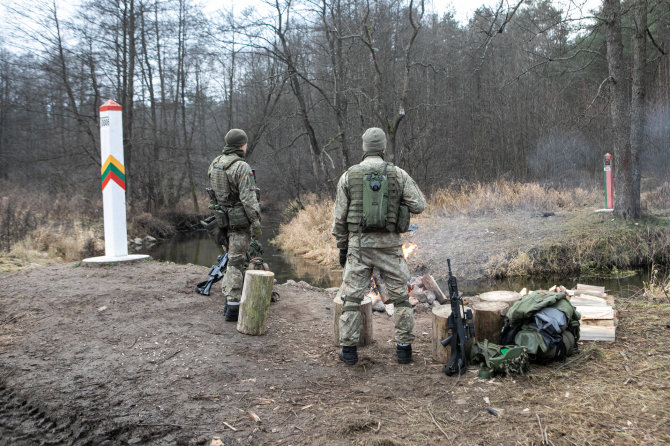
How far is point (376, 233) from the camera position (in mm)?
4637

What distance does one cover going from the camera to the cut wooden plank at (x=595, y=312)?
4.89m

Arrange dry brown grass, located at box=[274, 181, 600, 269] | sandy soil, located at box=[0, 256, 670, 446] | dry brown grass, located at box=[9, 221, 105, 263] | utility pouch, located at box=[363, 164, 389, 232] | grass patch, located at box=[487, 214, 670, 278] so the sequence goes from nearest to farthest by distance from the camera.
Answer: sandy soil, located at box=[0, 256, 670, 446] → utility pouch, located at box=[363, 164, 389, 232] → dry brown grass, located at box=[9, 221, 105, 263] → grass patch, located at box=[487, 214, 670, 278] → dry brown grass, located at box=[274, 181, 600, 269]

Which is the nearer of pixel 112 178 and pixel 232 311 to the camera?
pixel 232 311

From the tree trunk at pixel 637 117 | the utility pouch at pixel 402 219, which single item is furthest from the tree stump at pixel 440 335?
the tree trunk at pixel 637 117

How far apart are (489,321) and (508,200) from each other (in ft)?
41.3

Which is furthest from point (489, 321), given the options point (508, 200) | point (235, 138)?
point (508, 200)

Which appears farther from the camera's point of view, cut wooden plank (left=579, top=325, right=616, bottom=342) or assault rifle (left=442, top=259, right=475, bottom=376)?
cut wooden plank (left=579, top=325, right=616, bottom=342)

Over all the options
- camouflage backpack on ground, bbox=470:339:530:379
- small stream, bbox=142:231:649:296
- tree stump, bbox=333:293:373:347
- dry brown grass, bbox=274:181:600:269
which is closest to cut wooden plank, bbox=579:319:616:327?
camouflage backpack on ground, bbox=470:339:530:379

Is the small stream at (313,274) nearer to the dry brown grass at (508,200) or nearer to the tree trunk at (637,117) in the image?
the tree trunk at (637,117)

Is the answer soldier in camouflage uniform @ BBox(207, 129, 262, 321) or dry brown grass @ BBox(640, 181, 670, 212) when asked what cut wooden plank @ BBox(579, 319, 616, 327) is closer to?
soldier in camouflage uniform @ BBox(207, 129, 262, 321)

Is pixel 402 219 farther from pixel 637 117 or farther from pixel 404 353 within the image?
pixel 637 117

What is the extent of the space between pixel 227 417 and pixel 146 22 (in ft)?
66.2

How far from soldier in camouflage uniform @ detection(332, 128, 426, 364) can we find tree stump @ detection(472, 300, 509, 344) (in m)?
0.69

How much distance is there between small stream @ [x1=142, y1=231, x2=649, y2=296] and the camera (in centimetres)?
1043
